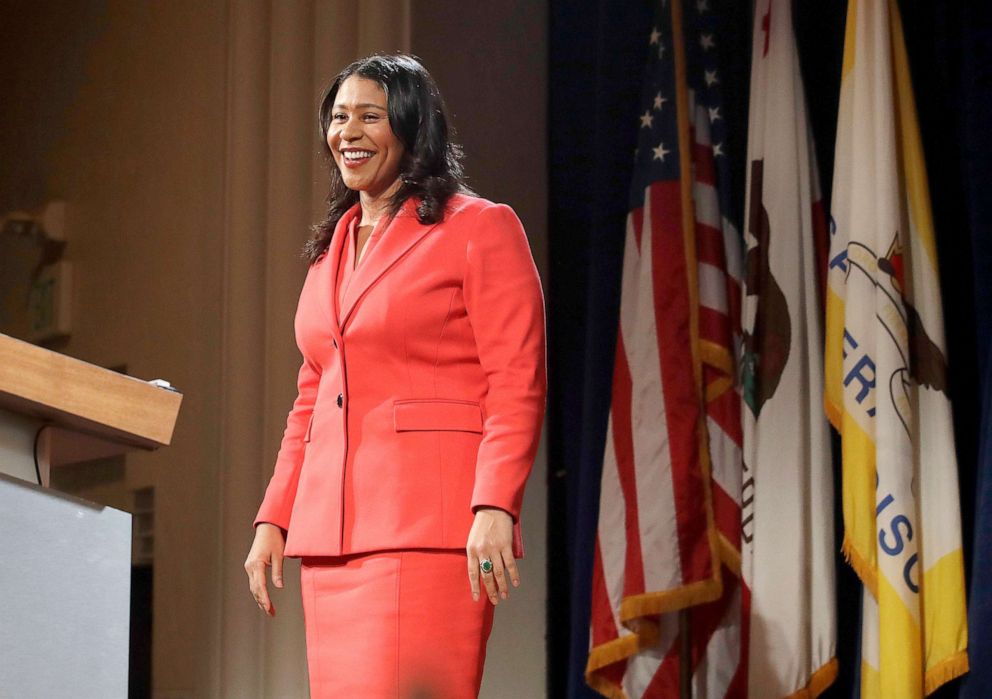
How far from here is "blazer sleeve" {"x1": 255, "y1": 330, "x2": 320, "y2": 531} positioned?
2.00 meters

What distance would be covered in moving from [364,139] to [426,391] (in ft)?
1.23

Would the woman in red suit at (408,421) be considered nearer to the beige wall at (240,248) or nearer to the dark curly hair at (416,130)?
the dark curly hair at (416,130)

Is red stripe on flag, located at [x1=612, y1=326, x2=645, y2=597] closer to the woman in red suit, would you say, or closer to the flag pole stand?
the flag pole stand

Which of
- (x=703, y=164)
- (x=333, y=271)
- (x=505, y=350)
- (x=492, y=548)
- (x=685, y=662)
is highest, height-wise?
(x=703, y=164)

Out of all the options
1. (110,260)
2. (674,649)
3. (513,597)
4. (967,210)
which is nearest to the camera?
(967,210)

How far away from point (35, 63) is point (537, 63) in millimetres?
2327

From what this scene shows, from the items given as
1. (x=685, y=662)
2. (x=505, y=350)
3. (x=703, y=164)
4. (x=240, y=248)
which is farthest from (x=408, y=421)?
(x=240, y=248)

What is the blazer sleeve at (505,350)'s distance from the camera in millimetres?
1776

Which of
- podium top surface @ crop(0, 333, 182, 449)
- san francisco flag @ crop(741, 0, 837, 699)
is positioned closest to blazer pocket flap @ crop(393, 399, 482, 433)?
podium top surface @ crop(0, 333, 182, 449)

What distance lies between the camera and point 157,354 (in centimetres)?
440

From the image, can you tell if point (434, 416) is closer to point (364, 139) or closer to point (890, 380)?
point (364, 139)

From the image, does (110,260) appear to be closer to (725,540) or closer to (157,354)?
(157,354)

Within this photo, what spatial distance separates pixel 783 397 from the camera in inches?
129

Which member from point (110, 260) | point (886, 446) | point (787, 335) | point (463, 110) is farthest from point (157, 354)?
point (886, 446)
